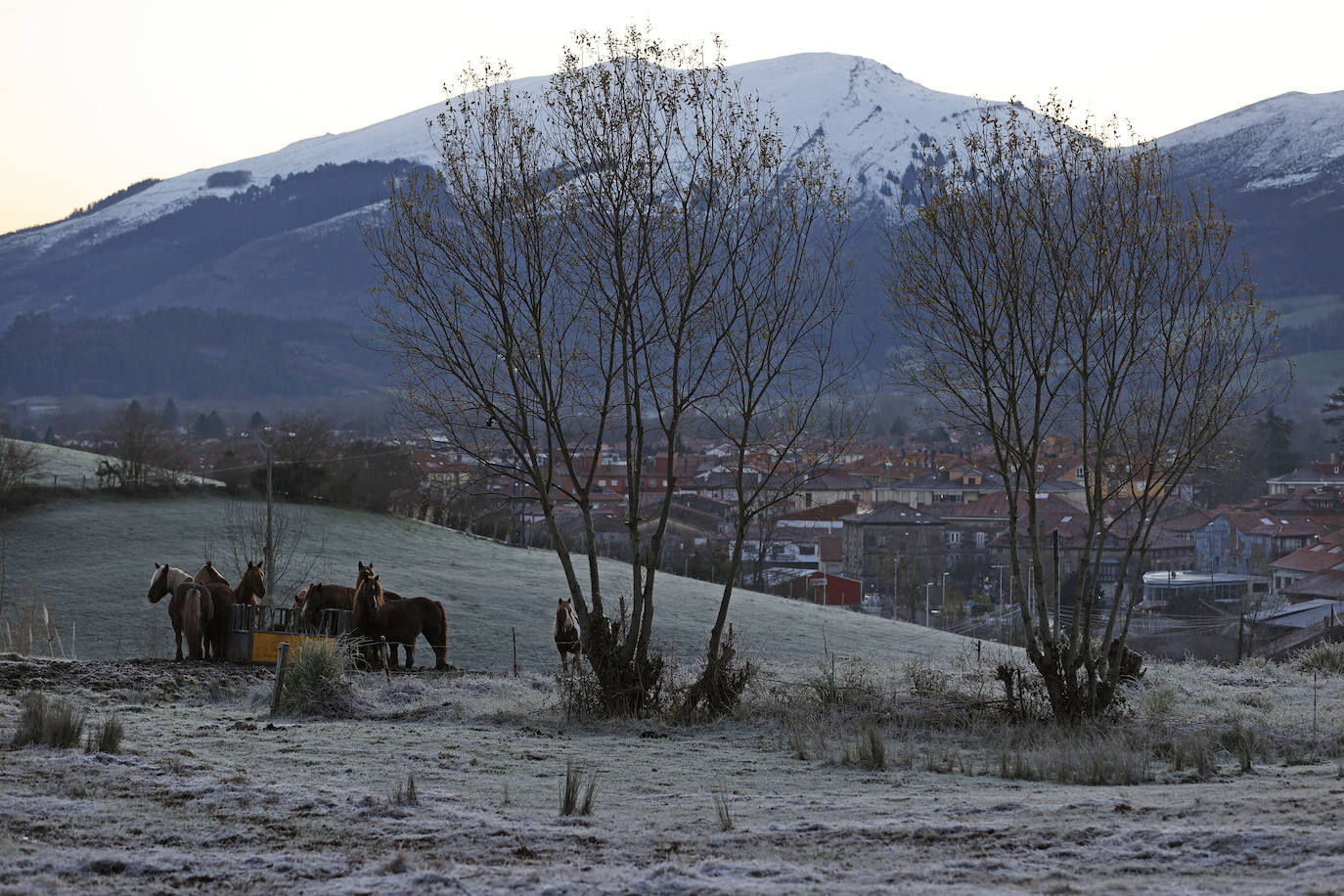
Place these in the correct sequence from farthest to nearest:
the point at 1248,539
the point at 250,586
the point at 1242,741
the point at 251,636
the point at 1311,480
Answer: the point at 1311,480, the point at 1248,539, the point at 250,586, the point at 251,636, the point at 1242,741

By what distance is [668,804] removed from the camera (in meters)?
9.88

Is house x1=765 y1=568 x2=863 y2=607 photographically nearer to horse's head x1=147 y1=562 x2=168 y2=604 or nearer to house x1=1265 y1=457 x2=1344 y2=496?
house x1=1265 y1=457 x2=1344 y2=496

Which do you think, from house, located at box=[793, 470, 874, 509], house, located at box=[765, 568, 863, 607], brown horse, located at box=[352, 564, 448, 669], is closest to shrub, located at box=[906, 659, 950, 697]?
brown horse, located at box=[352, 564, 448, 669]

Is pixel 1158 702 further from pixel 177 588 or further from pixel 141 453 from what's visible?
pixel 141 453

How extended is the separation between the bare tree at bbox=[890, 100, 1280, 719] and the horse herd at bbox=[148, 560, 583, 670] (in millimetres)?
9140

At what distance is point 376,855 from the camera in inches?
300

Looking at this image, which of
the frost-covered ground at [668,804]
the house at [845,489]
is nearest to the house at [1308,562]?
the house at [845,489]

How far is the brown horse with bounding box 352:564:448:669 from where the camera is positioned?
23.0 meters

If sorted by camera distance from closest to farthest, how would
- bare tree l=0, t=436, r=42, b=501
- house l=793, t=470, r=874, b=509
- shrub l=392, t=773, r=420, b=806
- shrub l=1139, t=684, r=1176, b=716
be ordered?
1. shrub l=392, t=773, r=420, b=806
2. shrub l=1139, t=684, r=1176, b=716
3. bare tree l=0, t=436, r=42, b=501
4. house l=793, t=470, r=874, b=509

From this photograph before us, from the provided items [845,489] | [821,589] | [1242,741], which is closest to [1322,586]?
[821,589]

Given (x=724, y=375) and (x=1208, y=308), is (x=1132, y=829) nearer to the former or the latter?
(x=1208, y=308)

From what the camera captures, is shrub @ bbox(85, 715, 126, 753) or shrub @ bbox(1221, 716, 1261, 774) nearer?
shrub @ bbox(85, 715, 126, 753)

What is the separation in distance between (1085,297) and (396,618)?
13.4 metres

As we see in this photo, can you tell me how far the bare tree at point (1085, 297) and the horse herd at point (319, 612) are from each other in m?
9.14
